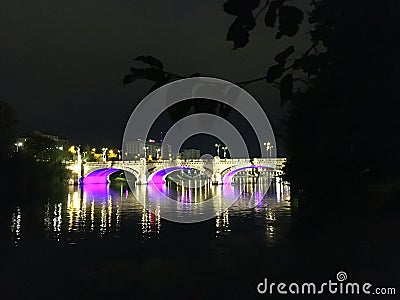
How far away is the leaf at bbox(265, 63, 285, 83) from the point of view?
1.98 m

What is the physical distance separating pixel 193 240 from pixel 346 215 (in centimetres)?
980

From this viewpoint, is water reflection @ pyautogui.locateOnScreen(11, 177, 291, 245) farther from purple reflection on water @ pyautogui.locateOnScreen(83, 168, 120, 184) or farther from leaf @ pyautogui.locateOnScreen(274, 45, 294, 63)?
purple reflection on water @ pyautogui.locateOnScreen(83, 168, 120, 184)

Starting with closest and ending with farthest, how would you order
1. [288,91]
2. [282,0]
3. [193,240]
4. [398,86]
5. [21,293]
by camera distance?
[282,0], [288,91], [398,86], [21,293], [193,240]

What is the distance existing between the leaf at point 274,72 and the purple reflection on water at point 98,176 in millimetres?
74580

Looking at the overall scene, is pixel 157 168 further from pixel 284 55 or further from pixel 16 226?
pixel 284 55

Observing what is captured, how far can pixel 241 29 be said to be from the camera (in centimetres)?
173

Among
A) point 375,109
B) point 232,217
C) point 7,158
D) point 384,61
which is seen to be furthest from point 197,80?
point 7,158

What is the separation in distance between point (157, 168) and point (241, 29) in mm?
71940

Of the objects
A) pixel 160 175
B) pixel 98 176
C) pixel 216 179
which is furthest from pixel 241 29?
pixel 98 176

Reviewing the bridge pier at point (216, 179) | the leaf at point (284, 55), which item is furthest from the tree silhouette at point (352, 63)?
the bridge pier at point (216, 179)

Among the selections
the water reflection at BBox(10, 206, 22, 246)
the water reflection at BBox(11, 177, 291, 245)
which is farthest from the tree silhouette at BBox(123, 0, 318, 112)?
the water reflection at BBox(10, 206, 22, 246)

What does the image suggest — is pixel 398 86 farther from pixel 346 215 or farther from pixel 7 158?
pixel 7 158

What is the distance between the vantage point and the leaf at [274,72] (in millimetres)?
1983

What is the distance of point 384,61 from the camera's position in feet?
7.04
